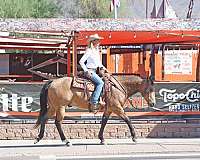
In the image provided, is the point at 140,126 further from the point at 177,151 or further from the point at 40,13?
the point at 40,13

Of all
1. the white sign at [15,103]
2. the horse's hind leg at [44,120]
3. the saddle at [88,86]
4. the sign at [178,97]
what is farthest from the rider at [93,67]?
the sign at [178,97]

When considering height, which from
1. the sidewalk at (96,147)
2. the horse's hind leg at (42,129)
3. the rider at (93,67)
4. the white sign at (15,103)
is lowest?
the sidewalk at (96,147)

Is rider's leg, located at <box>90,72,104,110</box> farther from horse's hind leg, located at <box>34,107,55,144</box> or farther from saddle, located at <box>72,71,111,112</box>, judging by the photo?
horse's hind leg, located at <box>34,107,55,144</box>

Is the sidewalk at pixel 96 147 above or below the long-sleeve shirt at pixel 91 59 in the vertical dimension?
below

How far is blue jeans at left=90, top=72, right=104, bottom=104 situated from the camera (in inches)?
555

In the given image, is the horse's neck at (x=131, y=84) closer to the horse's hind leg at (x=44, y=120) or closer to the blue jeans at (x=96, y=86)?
the blue jeans at (x=96, y=86)

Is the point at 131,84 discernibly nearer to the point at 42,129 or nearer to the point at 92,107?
the point at 92,107

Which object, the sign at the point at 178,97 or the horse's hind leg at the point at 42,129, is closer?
the horse's hind leg at the point at 42,129

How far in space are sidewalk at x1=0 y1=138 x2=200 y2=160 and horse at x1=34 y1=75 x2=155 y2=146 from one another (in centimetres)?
36

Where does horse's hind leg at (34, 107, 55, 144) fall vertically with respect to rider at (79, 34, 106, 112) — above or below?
below

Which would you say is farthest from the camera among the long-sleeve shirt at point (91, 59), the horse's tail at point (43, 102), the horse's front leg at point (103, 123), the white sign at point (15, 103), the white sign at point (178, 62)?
A: the white sign at point (178, 62)

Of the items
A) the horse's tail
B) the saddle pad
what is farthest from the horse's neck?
the horse's tail

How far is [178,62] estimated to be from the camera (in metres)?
23.7

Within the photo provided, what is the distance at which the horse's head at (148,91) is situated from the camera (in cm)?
1460
